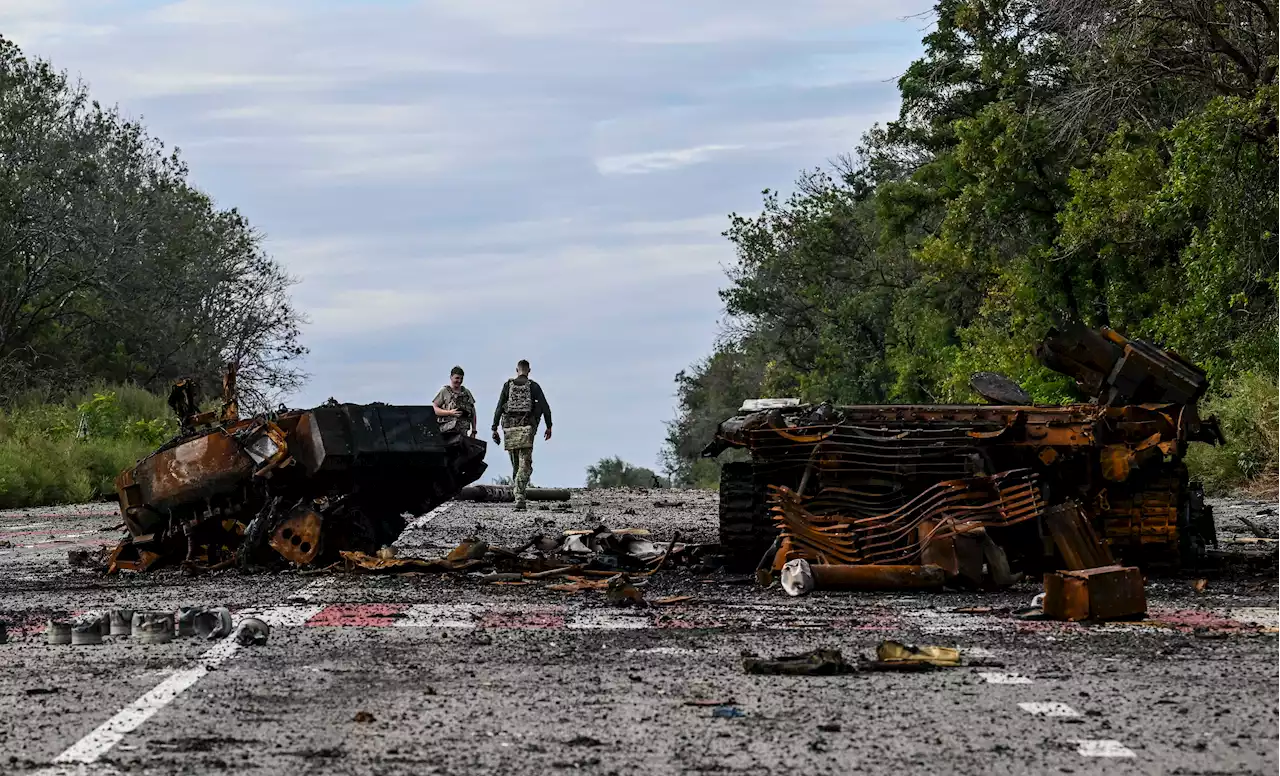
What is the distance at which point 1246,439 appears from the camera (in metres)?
31.2

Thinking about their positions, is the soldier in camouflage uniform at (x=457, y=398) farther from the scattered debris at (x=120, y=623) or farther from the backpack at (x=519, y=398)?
the scattered debris at (x=120, y=623)

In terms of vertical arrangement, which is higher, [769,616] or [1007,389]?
[1007,389]

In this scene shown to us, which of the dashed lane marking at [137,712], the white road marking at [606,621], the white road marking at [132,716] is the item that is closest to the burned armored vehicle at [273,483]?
the white road marking at [606,621]

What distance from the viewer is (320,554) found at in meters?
16.6

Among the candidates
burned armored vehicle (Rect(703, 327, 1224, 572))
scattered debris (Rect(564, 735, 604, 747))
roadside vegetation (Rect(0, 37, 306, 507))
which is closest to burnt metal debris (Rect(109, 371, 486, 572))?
burned armored vehicle (Rect(703, 327, 1224, 572))

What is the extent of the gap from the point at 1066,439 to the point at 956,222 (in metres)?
29.9

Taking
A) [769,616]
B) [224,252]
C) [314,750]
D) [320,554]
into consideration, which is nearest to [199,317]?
[224,252]

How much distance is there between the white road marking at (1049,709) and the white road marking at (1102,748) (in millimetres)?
625

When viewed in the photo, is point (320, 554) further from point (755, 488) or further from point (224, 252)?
point (224, 252)

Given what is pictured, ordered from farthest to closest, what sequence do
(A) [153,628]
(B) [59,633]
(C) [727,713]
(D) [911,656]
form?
(B) [59,633] → (A) [153,628] → (D) [911,656] → (C) [727,713]

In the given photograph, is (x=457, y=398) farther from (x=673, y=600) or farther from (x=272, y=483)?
(x=673, y=600)

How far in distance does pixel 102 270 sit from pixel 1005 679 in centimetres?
4997

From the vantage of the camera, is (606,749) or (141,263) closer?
(606,749)

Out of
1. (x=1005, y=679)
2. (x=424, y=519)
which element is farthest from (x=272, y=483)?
(x=1005, y=679)
